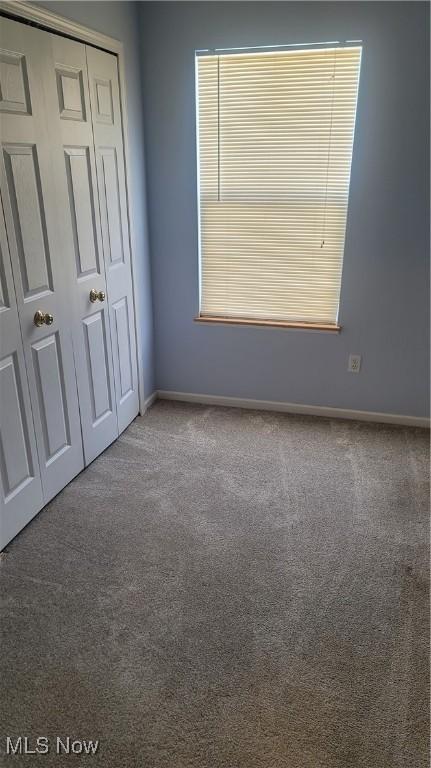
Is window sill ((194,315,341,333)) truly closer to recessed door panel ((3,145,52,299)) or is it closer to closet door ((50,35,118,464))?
closet door ((50,35,118,464))

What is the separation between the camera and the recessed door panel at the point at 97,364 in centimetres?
267

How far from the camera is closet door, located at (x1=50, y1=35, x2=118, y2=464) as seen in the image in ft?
7.44

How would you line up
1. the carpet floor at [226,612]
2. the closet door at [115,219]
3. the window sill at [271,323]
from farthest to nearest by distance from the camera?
the window sill at [271,323] → the closet door at [115,219] → the carpet floor at [226,612]

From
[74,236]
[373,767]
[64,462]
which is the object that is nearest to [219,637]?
[373,767]

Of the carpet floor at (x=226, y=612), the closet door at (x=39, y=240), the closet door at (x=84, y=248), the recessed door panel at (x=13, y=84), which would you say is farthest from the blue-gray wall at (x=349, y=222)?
the recessed door panel at (x=13, y=84)

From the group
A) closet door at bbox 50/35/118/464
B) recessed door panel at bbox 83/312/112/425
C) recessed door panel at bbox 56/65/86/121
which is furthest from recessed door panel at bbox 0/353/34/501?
recessed door panel at bbox 56/65/86/121

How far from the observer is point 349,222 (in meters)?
2.95

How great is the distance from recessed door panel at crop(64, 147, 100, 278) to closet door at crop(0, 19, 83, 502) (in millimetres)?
112

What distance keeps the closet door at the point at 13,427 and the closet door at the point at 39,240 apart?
44 mm

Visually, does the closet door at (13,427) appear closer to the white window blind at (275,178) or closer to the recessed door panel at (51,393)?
the recessed door panel at (51,393)

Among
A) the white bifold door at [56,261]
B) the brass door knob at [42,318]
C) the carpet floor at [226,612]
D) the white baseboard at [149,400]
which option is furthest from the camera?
the white baseboard at [149,400]

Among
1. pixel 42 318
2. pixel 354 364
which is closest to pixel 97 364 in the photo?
pixel 42 318

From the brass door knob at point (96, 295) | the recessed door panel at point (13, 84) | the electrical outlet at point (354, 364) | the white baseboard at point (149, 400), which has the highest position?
the recessed door panel at point (13, 84)

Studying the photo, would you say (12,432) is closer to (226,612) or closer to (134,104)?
(226,612)
